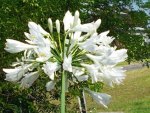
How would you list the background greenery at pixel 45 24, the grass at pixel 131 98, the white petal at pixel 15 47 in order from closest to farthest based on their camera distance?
the white petal at pixel 15 47 → the background greenery at pixel 45 24 → the grass at pixel 131 98

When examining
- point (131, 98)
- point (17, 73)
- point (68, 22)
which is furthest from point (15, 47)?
point (131, 98)

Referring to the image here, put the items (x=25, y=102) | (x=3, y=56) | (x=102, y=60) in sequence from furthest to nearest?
(x=25, y=102) < (x=3, y=56) < (x=102, y=60)

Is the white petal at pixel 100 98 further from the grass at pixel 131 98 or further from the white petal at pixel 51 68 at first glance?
the grass at pixel 131 98

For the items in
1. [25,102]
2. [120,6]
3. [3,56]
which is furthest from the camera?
[120,6]

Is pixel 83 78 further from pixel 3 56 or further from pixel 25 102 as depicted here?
pixel 25 102

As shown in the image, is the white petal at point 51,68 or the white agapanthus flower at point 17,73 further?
the white agapanthus flower at point 17,73

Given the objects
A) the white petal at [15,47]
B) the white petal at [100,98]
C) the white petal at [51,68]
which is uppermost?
the white petal at [15,47]

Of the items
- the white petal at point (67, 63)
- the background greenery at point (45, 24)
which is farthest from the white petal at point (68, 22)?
the background greenery at point (45, 24)

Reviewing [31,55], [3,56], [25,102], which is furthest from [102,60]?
[25,102]
